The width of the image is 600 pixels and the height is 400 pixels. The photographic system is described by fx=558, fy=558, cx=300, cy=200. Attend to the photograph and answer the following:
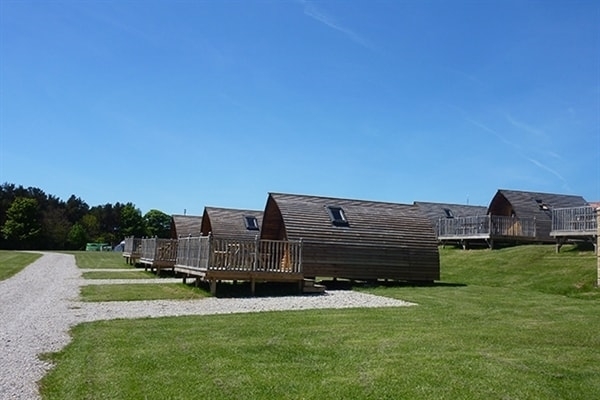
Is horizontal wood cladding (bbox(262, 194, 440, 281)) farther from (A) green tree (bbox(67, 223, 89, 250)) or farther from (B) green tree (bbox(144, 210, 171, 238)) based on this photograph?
(B) green tree (bbox(144, 210, 171, 238))

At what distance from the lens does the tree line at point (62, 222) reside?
2869 inches

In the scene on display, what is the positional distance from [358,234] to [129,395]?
15983 millimetres

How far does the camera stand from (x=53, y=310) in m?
13.1

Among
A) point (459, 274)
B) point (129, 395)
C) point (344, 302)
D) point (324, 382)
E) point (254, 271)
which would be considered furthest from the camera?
point (459, 274)

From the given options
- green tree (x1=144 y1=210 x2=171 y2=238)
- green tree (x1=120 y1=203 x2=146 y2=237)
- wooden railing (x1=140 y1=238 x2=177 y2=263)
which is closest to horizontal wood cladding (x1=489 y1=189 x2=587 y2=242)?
wooden railing (x1=140 y1=238 x2=177 y2=263)

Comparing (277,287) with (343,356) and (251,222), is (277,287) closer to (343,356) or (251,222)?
(251,222)

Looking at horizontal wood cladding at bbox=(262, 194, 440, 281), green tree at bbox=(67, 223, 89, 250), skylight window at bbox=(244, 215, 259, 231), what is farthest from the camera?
green tree at bbox=(67, 223, 89, 250)

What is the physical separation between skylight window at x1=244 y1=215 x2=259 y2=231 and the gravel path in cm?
1035

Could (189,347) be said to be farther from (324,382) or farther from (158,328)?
(324,382)

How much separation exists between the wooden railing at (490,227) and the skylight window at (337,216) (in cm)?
1433

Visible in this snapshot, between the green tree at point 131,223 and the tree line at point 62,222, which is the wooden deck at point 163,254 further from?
the green tree at point 131,223

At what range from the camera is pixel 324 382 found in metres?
6.62

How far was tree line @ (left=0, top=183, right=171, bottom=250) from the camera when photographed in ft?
239

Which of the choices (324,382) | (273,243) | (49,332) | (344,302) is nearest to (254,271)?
(273,243)
